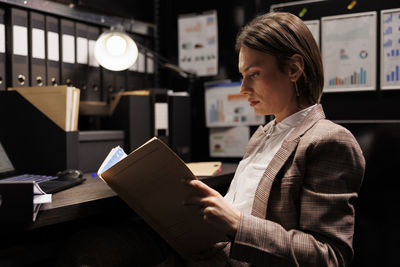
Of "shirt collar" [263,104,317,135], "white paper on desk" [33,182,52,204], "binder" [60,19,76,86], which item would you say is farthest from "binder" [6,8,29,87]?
"shirt collar" [263,104,317,135]

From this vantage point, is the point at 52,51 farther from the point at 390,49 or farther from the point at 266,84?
the point at 390,49

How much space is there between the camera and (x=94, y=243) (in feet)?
3.41

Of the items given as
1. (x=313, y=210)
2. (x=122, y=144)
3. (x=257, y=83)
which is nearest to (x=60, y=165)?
(x=122, y=144)

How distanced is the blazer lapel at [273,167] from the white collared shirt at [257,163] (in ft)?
0.16

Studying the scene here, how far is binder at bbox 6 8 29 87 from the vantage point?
4.42 ft

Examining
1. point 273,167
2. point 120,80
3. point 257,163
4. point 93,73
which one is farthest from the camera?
point 120,80

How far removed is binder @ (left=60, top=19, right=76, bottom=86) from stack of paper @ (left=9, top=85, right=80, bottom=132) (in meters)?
0.22

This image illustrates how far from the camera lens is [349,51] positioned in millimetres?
1525

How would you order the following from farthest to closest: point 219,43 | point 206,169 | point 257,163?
point 219,43
point 206,169
point 257,163

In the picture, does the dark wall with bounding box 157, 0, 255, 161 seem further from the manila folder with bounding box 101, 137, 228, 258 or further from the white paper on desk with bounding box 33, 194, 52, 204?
the white paper on desk with bounding box 33, 194, 52, 204

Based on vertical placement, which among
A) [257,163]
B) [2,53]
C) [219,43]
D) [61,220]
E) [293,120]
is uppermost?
[219,43]

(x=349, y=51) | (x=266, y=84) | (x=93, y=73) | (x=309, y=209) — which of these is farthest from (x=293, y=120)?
(x=93, y=73)

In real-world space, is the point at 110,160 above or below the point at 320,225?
above

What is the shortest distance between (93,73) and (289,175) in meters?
1.05
